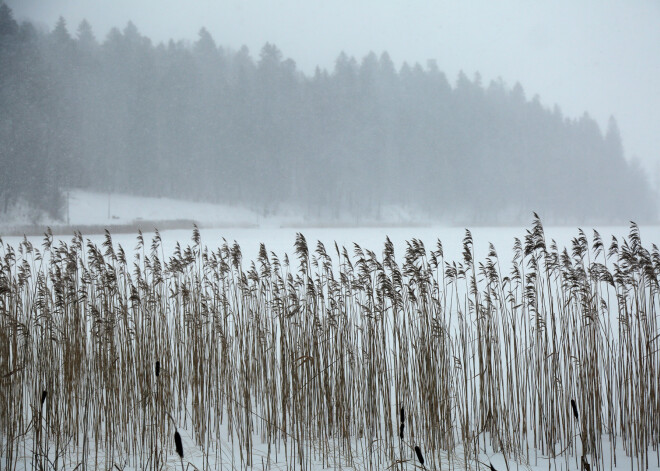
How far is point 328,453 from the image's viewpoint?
3031 mm

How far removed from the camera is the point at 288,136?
90.4 ft

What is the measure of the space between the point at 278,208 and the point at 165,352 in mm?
22276

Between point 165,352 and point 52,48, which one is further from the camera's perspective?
point 52,48

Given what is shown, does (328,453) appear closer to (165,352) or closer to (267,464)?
(267,464)

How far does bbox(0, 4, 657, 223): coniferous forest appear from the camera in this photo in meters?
22.7

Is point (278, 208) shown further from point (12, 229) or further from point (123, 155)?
point (12, 229)

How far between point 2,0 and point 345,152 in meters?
17.5

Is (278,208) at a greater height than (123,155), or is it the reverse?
(123,155)

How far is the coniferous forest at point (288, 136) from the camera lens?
22.7 metres

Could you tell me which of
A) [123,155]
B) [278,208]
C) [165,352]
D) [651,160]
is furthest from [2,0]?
[651,160]

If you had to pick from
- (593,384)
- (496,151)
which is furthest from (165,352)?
(496,151)

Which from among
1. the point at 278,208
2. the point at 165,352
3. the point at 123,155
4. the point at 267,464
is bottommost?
the point at 267,464

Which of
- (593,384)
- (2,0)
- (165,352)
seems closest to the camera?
(593,384)

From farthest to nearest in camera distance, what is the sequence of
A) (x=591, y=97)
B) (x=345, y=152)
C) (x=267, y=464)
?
(x=591, y=97) < (x=345, y=152) < (x=267, y=464)
